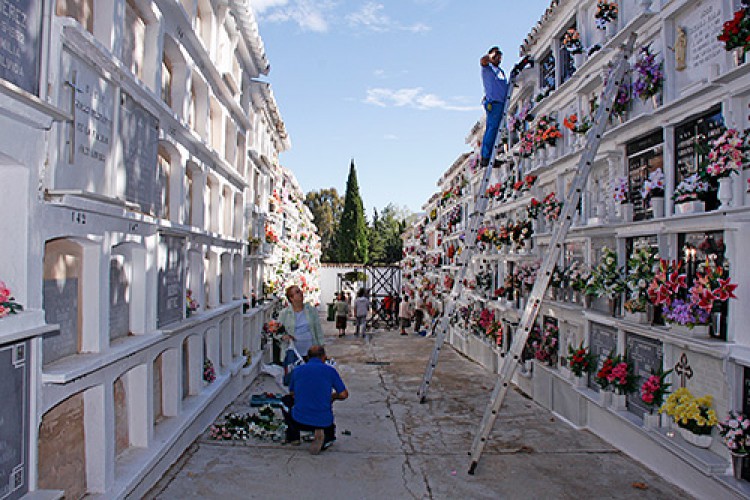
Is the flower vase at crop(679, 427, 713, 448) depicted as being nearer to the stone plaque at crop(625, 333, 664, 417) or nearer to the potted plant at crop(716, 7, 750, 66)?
the stone plaque at crop(625, 333, 664, 417)

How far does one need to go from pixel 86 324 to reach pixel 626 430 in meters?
6.83

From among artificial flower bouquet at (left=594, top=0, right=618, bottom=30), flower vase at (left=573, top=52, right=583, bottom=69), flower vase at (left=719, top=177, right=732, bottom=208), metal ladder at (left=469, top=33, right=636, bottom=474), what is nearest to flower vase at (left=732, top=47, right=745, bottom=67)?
flower vase at (left=719, top=177, right=732, bottom=208)

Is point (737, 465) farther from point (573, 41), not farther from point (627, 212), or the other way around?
point (573, 41)

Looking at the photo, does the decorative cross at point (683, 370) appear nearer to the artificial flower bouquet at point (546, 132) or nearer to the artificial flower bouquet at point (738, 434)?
the artificial flower bouquet at point (738, 434)

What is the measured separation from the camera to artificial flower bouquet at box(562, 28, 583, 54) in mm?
9989

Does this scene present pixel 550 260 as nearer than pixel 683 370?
No

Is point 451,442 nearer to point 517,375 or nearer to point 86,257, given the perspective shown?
point 517,375

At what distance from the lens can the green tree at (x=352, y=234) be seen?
170 feet

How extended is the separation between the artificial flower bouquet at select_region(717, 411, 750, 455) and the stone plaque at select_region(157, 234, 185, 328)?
6.04 m

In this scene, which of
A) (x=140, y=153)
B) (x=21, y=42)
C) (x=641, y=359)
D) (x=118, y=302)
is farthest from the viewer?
(x=641, y=359)

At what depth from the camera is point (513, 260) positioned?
46.5 ft

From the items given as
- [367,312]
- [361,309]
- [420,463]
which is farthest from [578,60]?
[367,312]

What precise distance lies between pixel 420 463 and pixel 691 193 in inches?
180

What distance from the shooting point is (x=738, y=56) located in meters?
5.58
